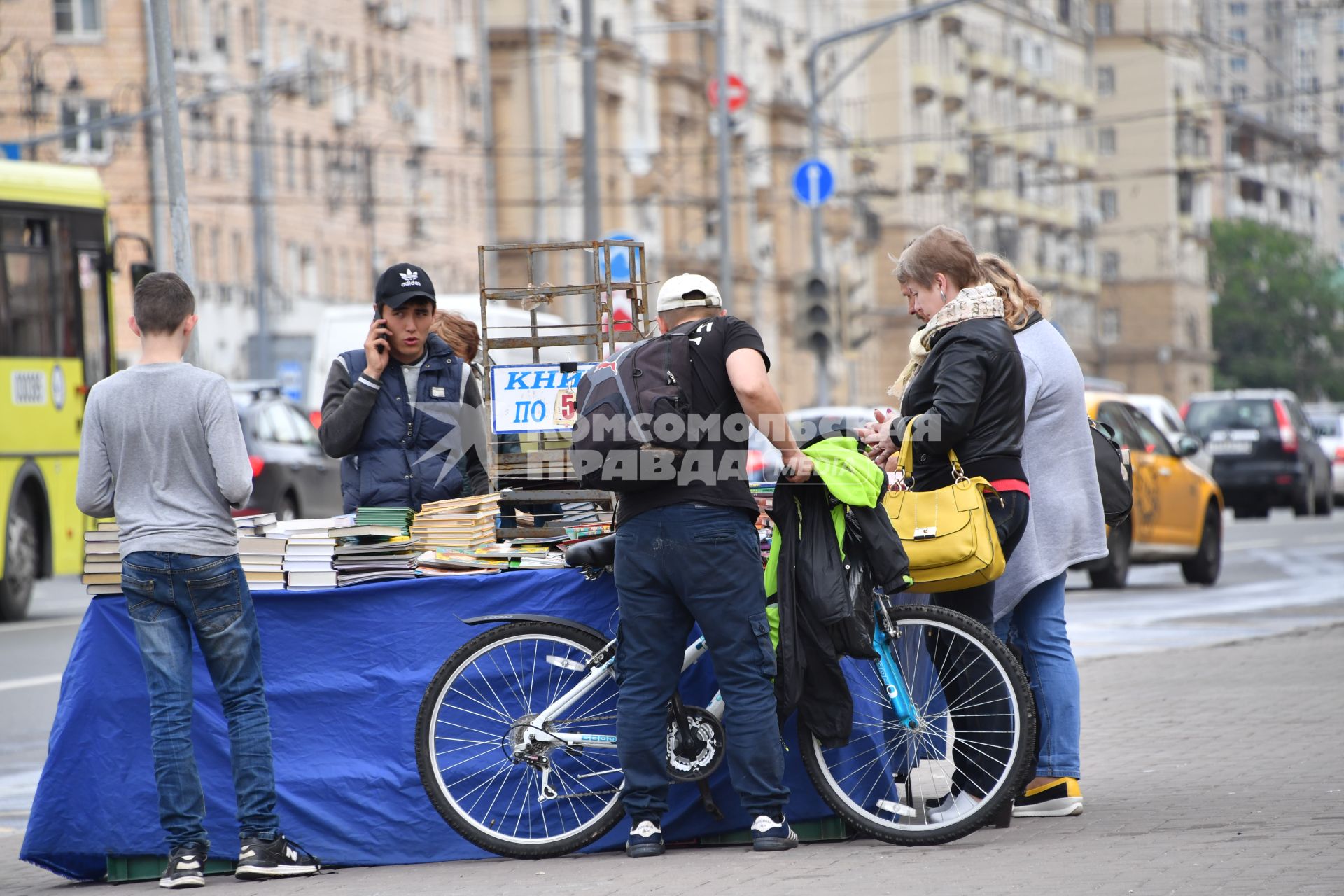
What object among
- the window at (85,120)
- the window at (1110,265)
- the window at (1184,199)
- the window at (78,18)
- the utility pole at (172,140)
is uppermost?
the window at (78,18)

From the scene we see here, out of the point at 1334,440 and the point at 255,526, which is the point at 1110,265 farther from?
the point at 255,526

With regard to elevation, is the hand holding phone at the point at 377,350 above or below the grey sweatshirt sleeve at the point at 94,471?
above

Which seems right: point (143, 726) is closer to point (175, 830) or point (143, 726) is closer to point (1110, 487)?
point (175, 830)

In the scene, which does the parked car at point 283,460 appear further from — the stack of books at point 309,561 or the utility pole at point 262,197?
the utility pole at point 262,197

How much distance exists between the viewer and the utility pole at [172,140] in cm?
1217

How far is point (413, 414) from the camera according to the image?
8602 millimetres

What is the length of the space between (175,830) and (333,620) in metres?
0.90

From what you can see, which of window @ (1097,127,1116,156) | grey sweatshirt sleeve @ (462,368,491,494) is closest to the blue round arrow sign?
grey sweatshirt sleeve @ (462,368,491,494)

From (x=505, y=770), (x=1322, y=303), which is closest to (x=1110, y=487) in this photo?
(x=505, y=770)

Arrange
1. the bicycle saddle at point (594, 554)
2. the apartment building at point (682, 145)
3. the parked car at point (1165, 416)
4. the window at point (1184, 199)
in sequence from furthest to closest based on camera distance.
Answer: the window at point (1184, 199) → the apartment building at point (682, 145) → the parked car at point (1165, 416) → the bicycle saddle at point (594, 554)

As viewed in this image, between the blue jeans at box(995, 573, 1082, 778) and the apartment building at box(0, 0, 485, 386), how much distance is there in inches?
1448

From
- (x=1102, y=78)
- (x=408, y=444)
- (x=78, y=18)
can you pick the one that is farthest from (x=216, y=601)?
(x=1102, y=78)

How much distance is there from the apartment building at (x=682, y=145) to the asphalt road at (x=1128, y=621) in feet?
130

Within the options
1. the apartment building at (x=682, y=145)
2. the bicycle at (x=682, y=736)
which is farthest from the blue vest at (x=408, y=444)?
the apartment building at (x=682, y=145)
